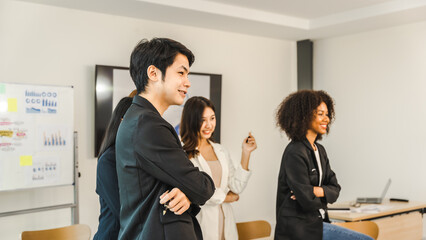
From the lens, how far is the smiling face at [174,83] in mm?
1567

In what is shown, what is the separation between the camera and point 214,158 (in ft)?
9.81

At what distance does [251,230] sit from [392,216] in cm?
162

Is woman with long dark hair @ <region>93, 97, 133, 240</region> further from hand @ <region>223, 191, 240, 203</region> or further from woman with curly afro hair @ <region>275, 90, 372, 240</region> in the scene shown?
hand @ <region>223, 191, 240, 203</region>

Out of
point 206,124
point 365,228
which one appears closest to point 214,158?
point 206,124

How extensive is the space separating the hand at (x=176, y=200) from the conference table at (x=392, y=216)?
8.26 ft

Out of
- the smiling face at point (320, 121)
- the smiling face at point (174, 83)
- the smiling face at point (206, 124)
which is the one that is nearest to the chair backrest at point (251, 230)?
the smiling face at point (206, 124)

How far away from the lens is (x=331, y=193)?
2.59m

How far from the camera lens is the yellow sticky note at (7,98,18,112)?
3580mm

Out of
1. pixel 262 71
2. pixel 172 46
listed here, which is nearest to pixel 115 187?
pixel 172 46

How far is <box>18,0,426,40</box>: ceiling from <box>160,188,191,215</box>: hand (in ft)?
9.62

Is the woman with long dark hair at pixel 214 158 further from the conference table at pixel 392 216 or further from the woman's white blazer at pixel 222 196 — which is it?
the conference table at pixel 392 216

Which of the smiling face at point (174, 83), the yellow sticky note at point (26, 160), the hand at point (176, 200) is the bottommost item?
the yellow sticky note at point (26, 160)

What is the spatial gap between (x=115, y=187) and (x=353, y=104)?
4253 millimetres

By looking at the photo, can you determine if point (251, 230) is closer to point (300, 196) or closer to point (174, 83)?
point (300, 196)
